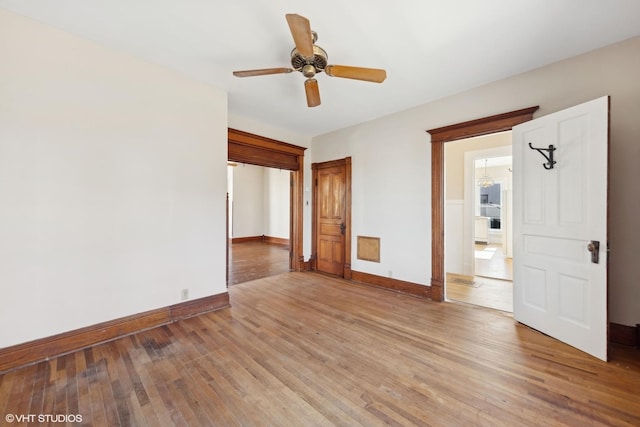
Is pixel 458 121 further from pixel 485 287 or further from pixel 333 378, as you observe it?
pixel 333 378

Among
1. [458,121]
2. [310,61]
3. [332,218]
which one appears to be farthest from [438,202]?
[310,61]

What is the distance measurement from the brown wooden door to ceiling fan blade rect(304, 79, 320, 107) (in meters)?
2.10

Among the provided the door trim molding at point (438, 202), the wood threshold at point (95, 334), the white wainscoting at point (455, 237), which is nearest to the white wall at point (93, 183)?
the wood threshold at point (95, 334)

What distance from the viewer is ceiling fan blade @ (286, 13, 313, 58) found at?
157cm

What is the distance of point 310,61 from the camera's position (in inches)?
84.0

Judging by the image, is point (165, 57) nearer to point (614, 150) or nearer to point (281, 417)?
point (281, 417)

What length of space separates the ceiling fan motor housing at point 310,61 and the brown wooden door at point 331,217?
8.19ft

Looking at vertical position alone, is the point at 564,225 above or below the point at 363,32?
below

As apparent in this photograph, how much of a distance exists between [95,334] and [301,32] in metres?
3.19

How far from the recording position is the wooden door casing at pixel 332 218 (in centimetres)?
458

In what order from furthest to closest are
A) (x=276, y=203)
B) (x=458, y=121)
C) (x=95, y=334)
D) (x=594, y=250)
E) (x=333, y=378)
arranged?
(x=276, y=203) < (x=458, y=121) < (x=95, y=334) < (x=594, y=250) < (x=333, y=378)

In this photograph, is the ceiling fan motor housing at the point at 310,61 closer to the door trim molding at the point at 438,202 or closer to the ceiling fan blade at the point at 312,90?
the ceiling fan blade at the point at 312,90

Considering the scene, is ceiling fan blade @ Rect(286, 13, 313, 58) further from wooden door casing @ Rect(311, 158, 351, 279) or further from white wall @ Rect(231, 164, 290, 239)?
white wall @ Rect(231, 164, 290, 239)

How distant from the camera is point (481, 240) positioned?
870 centimetres
